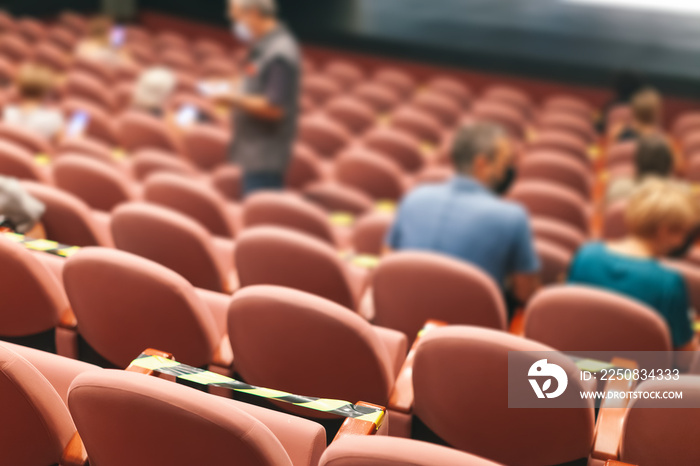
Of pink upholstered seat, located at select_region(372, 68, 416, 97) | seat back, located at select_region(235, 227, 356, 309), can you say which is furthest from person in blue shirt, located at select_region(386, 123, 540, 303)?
pink upholstered seat, located at select_region(372, 68, 416, 97)

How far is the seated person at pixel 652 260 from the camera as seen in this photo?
66.9 inches

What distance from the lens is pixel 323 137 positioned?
3.78 meters

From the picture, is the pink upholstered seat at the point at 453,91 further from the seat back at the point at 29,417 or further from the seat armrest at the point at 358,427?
the seat back at the point at 29,417

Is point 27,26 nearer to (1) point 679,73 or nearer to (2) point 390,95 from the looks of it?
(2) point 390,95

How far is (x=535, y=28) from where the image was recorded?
20.9 ft

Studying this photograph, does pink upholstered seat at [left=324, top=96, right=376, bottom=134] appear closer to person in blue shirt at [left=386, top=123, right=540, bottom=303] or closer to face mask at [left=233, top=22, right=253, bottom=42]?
face mask at [left=233, top=22, right=253, bottom=42]

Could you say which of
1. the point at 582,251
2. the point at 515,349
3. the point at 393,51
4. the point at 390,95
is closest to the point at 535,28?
the point at 393,51

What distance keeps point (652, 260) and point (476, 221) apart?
0.44 m

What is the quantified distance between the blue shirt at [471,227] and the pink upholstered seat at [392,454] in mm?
1122

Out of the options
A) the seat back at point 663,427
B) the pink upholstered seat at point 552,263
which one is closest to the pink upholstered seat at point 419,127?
the pink upholstered seat at point 552,263

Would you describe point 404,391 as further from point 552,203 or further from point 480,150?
point 552,203

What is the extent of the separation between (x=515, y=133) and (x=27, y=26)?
3987 millimetres

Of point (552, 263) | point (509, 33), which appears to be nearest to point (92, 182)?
point (552, 263)

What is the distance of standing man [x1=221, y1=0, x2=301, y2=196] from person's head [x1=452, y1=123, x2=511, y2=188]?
Answer: 99 cm
